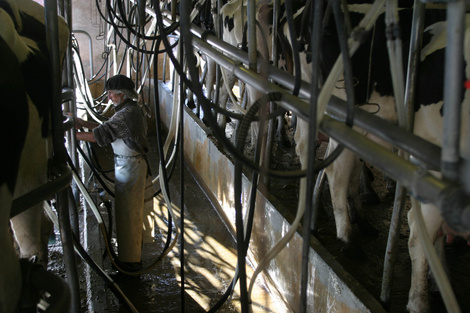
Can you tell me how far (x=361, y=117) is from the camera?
1130 mm

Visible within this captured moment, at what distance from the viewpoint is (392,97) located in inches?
113

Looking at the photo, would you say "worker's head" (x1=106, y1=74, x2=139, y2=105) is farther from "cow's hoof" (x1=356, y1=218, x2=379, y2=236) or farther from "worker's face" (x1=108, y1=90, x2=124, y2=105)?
"cow's hoof" (x1=356, y1=218, x2=379, y2=236)

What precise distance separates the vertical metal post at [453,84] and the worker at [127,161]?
3040 millimetres

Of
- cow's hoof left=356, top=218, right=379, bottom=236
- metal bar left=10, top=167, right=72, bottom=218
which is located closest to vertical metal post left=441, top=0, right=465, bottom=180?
metal bar left=10, top=167, right=72, bottom=218

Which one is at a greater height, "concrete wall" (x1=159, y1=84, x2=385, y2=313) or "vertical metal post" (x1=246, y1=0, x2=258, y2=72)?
"vertical metal post" (x1=246, y1=0, x2=258, y2=72)

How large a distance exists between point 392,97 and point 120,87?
206cm

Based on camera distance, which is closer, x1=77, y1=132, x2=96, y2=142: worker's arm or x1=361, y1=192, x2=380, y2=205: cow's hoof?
x1=77, y1=132, x2=96, y2=142: worker's arm

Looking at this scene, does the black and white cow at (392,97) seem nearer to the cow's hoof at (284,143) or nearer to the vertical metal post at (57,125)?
the vertical metal post at (57,125)

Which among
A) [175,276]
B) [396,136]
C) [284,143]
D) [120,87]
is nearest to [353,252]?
[175,276]

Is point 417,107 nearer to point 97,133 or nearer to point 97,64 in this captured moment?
point 97,133

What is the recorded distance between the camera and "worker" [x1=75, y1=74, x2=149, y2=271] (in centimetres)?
359

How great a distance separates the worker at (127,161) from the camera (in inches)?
141

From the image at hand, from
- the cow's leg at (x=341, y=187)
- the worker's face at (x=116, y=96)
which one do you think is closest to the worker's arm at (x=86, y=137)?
the worker's face at (x=116, y=96)

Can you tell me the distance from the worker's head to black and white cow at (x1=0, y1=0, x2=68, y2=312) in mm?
1384
